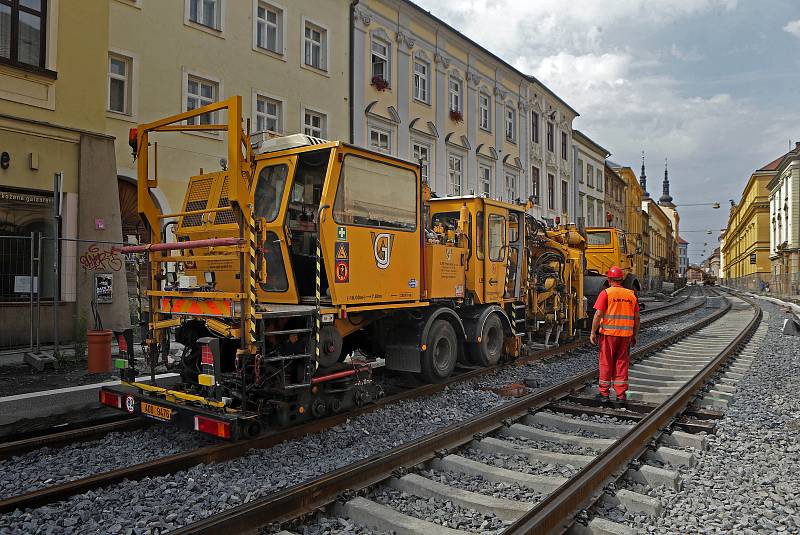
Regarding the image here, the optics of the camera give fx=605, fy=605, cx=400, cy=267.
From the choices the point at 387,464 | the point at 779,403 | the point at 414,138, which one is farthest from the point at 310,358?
the point at 414,138

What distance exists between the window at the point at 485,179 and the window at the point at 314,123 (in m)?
9.99

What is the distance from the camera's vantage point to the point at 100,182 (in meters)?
12.4

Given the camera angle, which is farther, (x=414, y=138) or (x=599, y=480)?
(x=414, y=138)

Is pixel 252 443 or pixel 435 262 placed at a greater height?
pixel 435 262

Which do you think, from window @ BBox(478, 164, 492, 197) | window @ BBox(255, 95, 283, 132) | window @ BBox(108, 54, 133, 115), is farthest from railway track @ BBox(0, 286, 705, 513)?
Result: window @ BBox(478, 164, 492, 197)

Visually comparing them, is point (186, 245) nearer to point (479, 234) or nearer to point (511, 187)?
point (479, 234)

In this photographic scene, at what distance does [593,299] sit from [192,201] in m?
10.6

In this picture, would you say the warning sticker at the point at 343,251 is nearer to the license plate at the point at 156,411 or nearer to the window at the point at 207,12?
the license plate at the point at 156,411

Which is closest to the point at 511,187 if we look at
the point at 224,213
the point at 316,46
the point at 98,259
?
the point at 316,46

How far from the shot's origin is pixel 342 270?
6.41 metres

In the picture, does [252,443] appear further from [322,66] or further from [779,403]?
[322,66]

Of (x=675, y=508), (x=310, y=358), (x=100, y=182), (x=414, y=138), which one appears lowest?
(x=675, y=508)

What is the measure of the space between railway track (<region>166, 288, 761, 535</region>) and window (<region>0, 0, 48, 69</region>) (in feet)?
35.8

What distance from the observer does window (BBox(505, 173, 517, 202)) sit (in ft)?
97.9
